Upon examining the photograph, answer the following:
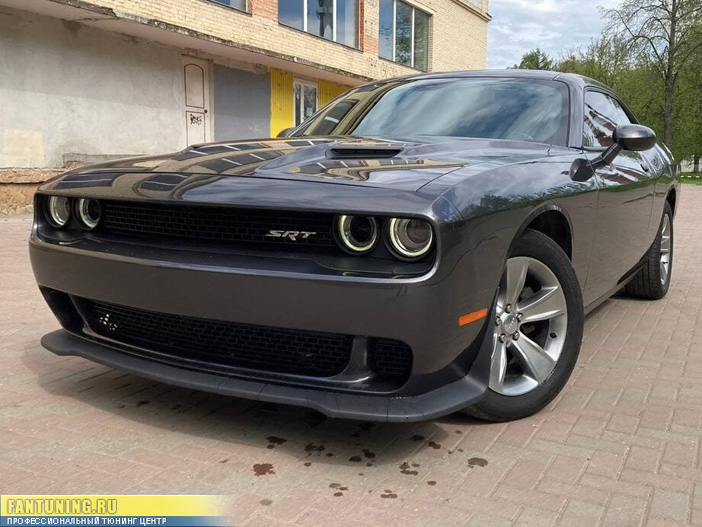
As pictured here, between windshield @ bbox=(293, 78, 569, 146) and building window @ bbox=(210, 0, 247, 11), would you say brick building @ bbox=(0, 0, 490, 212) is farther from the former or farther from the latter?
windshield @ bbox=(293, 78, 569, 146)

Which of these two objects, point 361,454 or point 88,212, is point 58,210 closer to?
point 88,212

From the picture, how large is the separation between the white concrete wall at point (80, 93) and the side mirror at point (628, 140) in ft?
31.0

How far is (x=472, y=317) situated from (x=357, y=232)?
1.58 feet

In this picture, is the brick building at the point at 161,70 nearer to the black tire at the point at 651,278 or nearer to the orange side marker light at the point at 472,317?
the black tire at the point at 651,278

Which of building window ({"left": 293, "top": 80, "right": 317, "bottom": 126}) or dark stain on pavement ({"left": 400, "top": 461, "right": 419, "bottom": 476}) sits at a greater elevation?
building window ({"left": 293, "top": 80, "right": 317, "bottom": 126})

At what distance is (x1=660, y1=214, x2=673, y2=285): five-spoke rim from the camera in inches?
209

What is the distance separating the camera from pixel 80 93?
11.3 metres

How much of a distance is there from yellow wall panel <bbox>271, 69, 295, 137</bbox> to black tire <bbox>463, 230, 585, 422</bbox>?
13401mm


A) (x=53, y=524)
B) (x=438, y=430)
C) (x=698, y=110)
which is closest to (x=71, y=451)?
(x=53, y=524)

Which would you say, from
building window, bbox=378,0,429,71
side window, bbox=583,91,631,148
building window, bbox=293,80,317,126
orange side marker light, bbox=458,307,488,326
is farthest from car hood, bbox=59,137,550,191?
building window, bbox=378,0,429,71

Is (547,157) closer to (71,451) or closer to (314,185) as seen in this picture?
(314,185)

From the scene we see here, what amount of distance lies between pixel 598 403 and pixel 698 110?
38.1 metres

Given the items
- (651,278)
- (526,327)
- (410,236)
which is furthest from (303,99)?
(410,236)

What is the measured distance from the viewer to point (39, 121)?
10742 millimetres
